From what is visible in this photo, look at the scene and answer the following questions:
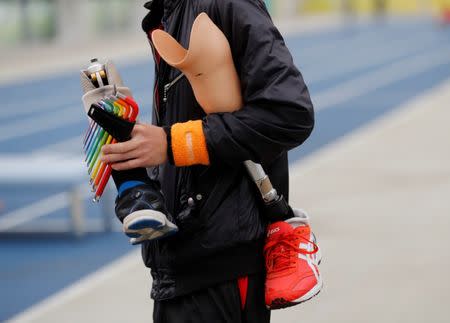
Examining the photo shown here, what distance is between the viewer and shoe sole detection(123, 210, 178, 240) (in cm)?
263

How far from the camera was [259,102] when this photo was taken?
269 cm

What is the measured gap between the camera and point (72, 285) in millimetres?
6949

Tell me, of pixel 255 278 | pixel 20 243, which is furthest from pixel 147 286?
pixel 255 278

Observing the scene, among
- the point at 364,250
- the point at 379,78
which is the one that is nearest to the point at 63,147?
the point at 364,250

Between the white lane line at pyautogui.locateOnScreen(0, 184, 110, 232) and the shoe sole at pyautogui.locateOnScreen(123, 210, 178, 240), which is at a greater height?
the shoe sole at pyautogui.locateOnScreen(123, 210, 178, 240)

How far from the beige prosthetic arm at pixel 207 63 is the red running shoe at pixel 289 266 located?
0.43 meters

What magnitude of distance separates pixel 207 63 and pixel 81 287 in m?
4.28

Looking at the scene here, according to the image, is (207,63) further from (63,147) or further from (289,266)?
(63,147)

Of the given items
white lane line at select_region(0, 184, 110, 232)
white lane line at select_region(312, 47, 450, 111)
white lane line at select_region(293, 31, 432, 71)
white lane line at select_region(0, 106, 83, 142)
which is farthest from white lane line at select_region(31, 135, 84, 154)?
white lane line at select_region(293, 31, 432, 71)

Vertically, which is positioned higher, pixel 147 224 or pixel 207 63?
pixel 207 63

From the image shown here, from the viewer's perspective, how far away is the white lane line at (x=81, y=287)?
20.2 ft

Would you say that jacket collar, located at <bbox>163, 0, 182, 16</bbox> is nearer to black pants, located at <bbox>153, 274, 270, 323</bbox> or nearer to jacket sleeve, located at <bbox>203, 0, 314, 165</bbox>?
jacket sleeve, located at <bbox>203, 0, 314, 165</bbox>

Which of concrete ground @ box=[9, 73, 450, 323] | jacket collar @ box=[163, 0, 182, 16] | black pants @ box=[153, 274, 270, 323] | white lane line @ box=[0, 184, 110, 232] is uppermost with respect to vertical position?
jacket collar @ box=[163, 0, 182, 16]

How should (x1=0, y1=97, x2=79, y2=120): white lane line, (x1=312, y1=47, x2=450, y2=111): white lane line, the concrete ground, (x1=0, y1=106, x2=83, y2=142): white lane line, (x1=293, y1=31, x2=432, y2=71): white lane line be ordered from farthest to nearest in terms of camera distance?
(x1=293, y1=31, x2=432, y2=71): white lane line → (x1=312, y1=47, x2=450, y2=111): white lane line → (x1=0, y1=97, x2=79, y2=120): white lane line → (x1=0, y1=106, x2=83, y2=142): white lane line → the concrete ground
